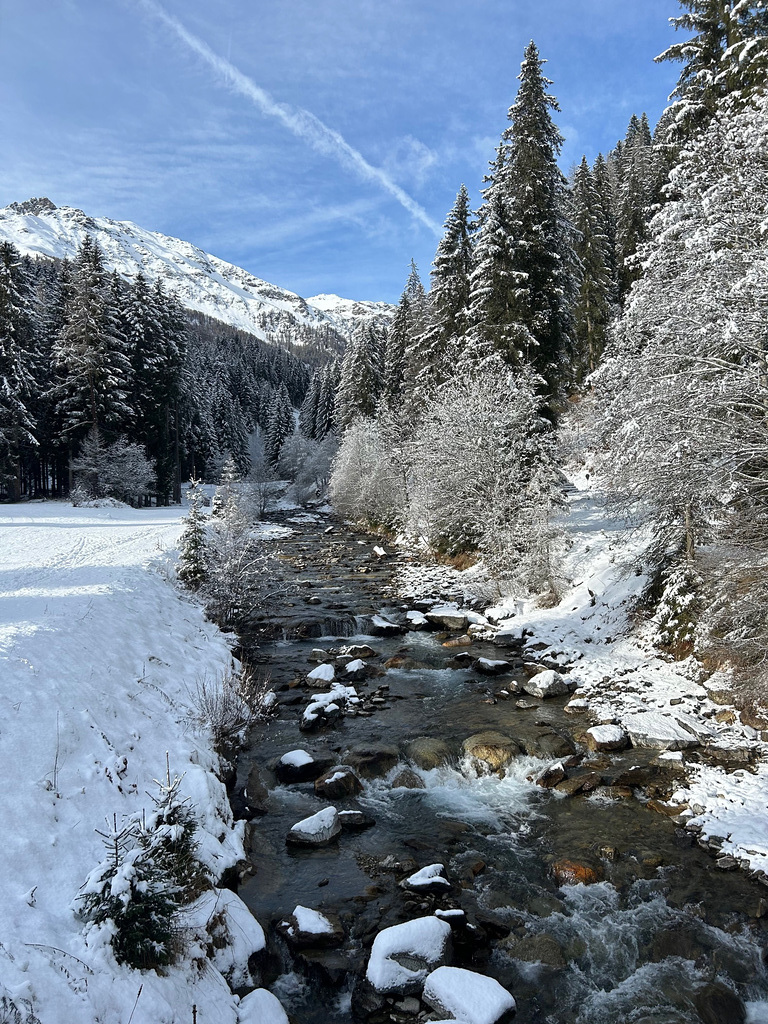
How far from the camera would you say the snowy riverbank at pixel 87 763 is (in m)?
4.41

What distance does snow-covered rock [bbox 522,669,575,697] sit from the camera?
13406 mm

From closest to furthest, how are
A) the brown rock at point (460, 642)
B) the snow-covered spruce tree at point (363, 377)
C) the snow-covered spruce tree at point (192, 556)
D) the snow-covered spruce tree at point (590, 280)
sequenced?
the snow-covered spruce tree at point (192, 556)
the brown rock at point (460, 642)
the snow-covered spruce tree at point (590, 280)
the snow-covered spruce tree at point (363, 377)

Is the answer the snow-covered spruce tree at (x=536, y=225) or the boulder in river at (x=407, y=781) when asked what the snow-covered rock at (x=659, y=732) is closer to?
the boulder in river at (x=407, y=781)

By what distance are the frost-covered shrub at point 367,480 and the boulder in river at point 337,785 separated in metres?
26.9

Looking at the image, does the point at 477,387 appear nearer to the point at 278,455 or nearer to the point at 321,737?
the point at 321,737

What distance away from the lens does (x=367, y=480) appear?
41812 millimetres

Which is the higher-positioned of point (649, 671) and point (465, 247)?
point (465, 247)

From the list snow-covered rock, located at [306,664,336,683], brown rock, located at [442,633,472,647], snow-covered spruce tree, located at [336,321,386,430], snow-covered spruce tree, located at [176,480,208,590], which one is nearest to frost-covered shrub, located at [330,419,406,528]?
snow-covered spruce tree, located at [336,321,386,430]

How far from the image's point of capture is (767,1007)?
587cm

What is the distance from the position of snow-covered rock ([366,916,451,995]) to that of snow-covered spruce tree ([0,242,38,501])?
37464 millimetres

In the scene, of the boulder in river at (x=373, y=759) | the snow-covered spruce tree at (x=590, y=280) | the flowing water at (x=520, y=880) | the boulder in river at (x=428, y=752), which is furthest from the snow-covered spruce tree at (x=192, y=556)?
the snow-covered spruce tree at (x=590, y=280)

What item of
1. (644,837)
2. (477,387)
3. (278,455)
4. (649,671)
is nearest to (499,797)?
(644,837)

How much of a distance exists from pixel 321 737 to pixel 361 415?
131 feet

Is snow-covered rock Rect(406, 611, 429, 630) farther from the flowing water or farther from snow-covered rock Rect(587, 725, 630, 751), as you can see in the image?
snow-covered rock Rect(587, 725, 630, 751)
